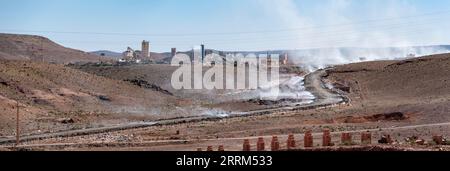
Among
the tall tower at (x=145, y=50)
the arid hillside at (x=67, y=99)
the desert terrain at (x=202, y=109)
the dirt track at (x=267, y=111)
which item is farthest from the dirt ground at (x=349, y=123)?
the tall tower at (x=145, y=50)

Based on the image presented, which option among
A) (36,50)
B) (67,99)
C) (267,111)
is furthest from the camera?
(36,50)

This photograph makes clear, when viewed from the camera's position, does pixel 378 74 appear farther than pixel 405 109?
Yes

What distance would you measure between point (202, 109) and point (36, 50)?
9170cm

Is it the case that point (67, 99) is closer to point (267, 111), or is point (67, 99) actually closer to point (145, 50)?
point (267, 111)

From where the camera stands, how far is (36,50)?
466 feet

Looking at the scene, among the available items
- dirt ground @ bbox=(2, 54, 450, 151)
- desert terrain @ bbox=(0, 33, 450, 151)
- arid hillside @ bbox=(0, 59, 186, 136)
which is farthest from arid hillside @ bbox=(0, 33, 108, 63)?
dirt ground @ bbox=(2, 54, 450, 151)

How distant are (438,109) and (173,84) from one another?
45543 mm

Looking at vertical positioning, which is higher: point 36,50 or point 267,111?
point 36,50

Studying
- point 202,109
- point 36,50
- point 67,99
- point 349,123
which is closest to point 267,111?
point 202,109

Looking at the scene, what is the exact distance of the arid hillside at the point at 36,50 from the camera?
130 metres

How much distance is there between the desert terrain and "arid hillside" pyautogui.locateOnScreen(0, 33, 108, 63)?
121ft

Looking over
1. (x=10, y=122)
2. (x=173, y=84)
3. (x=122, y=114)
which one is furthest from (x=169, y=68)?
(x=10, y=122)
